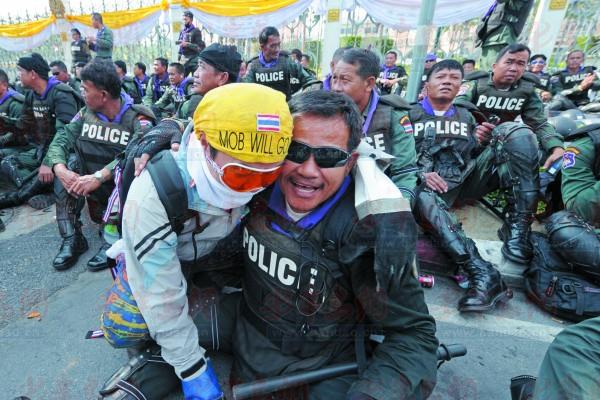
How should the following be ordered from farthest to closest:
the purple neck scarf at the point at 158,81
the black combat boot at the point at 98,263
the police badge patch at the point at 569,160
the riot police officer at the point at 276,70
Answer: the purple neck scarf at the point at 158,81, the riot police officer at the point at 276,70, the black combat boot at the point at 98,263, the police badge patch at the point at 569,160

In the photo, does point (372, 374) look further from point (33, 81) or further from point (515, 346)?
point (33, 81)

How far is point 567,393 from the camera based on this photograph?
3.39ft

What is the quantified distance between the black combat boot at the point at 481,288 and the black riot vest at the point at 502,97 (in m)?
2.03

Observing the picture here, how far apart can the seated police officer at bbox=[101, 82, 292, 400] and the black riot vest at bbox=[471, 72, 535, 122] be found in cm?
336

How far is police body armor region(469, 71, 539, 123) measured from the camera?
359 centimetres

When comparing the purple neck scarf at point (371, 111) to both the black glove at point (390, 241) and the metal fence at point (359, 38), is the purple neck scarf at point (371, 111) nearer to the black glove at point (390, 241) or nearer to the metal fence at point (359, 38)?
Answer: the black glove at point (390, 241)

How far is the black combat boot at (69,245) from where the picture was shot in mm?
2877

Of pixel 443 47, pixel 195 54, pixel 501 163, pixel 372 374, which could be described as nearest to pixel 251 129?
pixel 372 374

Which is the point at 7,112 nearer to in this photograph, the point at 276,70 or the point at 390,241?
the point at 276,70

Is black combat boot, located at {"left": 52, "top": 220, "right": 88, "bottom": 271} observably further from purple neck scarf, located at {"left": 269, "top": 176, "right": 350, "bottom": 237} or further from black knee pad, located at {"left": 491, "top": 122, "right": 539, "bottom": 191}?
black knee pad, located at {"left": 491, "top": 122, "right": 539, "bottom": 191}

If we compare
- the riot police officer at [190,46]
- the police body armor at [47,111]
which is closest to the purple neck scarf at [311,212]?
the police body armor at [47,111]

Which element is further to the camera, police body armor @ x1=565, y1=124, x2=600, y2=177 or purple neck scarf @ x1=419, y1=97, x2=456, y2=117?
purple neck scarf @ x1=419, y1=97, x2=456, y2=117

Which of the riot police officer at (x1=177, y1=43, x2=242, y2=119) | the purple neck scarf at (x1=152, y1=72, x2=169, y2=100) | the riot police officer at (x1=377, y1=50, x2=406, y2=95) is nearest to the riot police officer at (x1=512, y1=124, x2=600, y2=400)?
the riot police officer at (x1=177, y1=43, x2=242, y2=119)

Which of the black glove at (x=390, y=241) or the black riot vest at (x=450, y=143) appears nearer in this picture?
the black glove at (x=390, y=241)
